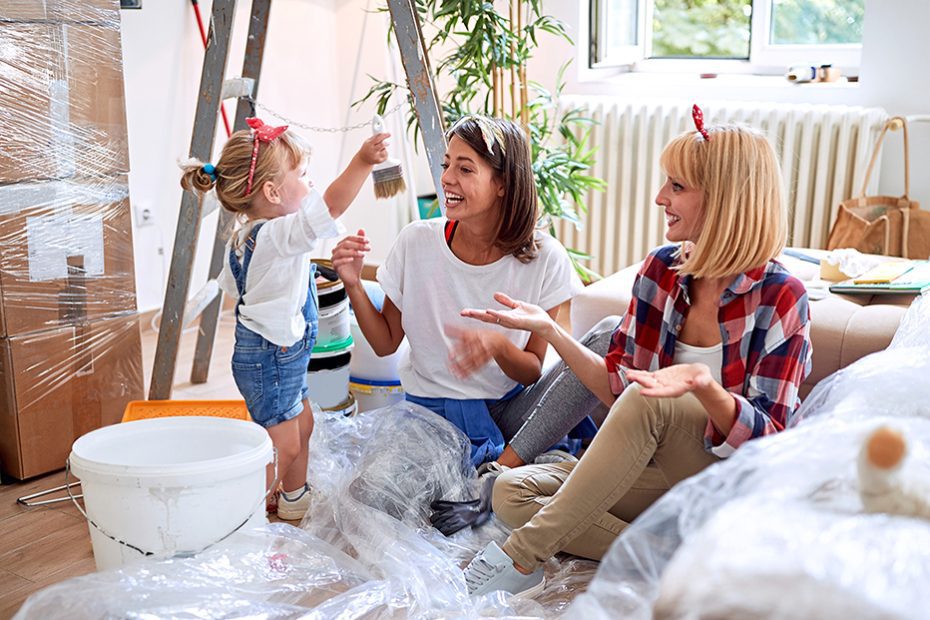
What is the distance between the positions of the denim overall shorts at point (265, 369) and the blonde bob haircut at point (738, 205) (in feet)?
2.97

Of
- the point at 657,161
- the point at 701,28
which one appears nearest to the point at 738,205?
the point at 657,161

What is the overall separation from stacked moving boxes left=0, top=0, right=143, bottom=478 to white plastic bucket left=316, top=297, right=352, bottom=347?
0.47 m

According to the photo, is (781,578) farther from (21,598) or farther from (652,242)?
(652,242)

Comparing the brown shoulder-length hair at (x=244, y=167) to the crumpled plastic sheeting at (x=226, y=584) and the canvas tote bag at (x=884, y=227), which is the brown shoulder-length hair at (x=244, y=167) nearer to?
the crumpled plastic sheeting at (x=226, y=584)

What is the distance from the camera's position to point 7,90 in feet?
7.69

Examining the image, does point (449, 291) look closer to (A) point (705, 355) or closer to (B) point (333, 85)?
(A) point (705, 355)

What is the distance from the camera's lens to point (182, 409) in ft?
7.50

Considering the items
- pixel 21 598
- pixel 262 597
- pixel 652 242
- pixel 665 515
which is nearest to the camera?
pixel 665 515

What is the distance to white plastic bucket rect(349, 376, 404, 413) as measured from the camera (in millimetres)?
2729

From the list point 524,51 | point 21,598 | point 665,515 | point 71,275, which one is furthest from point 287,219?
point 524,51

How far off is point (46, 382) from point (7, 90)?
0.67 metres

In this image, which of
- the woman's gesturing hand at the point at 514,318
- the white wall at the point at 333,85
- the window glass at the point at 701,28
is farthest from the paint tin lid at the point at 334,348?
the window glass at the point at 701,28

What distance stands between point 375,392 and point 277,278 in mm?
637

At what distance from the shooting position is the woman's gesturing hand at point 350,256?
216 centimetres
